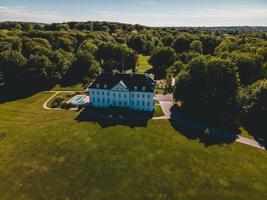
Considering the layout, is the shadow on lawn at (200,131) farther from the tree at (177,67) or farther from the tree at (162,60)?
the tree at (162,60)

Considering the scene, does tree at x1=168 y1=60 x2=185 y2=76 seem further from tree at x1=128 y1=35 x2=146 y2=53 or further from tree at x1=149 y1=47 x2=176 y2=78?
tree at x1=128 y1=35 x2=146 y2=53

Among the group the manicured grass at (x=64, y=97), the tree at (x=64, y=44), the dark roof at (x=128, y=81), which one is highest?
the tree at (x=64, y=44)

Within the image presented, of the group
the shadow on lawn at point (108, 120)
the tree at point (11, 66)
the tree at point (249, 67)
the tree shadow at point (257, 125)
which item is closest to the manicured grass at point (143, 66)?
the tree at point (249, 67)

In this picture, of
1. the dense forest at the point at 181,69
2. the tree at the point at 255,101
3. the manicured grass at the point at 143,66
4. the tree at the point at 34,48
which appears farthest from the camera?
the manicured grass at the point at 143,66

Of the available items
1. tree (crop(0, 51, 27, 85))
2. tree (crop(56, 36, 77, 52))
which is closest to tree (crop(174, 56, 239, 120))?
tree (crop(0, 51, 27, 85))

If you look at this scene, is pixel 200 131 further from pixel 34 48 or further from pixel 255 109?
pixel 34 48

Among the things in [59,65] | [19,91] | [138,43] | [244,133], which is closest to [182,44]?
[138,43]

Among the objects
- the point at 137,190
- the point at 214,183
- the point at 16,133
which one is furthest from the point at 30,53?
the point at 214,183
